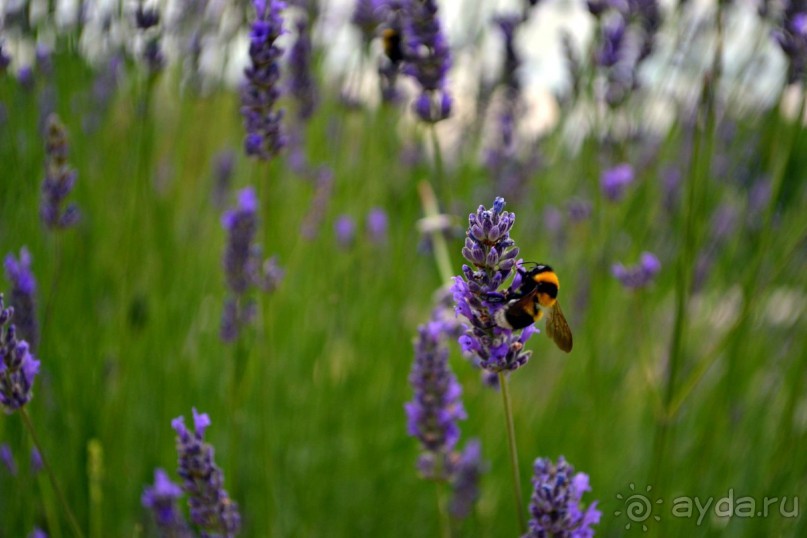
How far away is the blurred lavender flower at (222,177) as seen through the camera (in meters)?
2.78

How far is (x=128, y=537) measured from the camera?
5.95 feet

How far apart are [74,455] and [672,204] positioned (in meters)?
2.14

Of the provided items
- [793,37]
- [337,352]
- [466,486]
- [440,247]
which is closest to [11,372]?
[466,486]

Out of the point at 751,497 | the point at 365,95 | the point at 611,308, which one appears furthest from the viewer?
the point at 611,308

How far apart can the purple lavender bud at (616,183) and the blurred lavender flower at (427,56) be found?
0.64m

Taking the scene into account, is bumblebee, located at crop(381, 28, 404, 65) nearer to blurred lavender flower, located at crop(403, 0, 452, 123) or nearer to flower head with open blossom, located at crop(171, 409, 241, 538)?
blurred lavender flower, located at crop(403, 0, 452, 123)

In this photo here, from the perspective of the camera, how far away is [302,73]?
2.20 metres

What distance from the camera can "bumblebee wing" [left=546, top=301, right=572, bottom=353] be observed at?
94cm

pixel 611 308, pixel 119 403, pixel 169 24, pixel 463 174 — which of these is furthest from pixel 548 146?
pixel 119 403

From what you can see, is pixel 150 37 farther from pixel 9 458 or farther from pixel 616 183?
pixel 616 183

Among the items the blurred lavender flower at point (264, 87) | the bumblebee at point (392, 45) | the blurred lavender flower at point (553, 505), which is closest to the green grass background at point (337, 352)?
the blurred lavender flower at point (264, 87)

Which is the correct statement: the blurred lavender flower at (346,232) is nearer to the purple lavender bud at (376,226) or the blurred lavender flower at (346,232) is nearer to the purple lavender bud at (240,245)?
the purple lavender bud at (376,226)

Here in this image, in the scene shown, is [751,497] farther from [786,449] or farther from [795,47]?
[795,47]

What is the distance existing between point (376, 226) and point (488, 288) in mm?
2126
